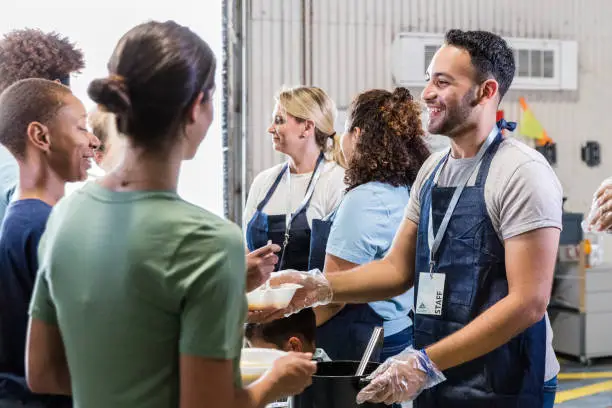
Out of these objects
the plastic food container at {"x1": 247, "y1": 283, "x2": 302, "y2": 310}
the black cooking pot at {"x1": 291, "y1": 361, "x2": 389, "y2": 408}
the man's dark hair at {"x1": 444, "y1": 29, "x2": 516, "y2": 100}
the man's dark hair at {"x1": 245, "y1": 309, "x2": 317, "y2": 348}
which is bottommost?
the man's dark hair at {"x1": 245, "y1": 309, "x2": 317, "y2": 348}

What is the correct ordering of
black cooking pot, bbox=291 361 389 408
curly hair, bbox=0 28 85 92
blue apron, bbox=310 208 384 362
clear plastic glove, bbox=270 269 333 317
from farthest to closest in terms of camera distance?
blue apron, bbox=310 208 384 362
curly hair, bbox=0 28 85 92
clear plastic glove, bbox=270 269 333 317
black cooking pot, bbox=291 361 389 408

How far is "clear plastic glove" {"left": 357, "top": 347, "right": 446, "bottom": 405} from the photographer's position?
1.53 metres

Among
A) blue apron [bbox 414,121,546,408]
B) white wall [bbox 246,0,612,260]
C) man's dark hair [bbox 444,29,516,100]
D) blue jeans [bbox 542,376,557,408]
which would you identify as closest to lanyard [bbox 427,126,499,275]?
blue apron [bbox 414,121,546,408]

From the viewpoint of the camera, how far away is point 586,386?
16.3ft

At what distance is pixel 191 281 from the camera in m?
0.99

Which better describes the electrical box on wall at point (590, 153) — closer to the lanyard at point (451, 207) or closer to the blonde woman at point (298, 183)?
the blonde woman at point (298, 183)

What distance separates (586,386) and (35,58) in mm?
4000

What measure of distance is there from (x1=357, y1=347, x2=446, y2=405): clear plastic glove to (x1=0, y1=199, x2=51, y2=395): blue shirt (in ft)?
2.19

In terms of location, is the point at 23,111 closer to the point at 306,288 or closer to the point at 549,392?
the point at 306,288

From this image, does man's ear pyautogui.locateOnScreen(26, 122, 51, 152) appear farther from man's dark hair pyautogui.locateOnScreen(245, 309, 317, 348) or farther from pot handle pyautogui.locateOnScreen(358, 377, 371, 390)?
pot handle pyautogui.locateOnScreen(358, 377, 371, 390)

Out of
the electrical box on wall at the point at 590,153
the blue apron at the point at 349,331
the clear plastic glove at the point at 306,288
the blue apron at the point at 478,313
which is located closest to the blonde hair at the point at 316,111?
the blue apron at the point at 349,331

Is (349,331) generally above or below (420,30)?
below

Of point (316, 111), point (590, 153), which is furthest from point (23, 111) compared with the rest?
A: point (590, 153)

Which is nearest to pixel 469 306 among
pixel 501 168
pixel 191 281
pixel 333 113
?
pixel 501 168
